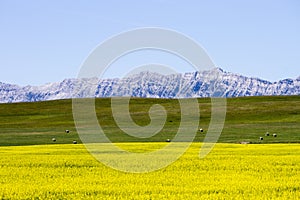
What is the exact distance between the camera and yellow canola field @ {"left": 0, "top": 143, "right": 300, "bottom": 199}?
16344 mm

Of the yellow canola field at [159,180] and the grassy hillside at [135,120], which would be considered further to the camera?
the grassy hillside at [135,120]

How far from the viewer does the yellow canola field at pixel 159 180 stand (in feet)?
53.6

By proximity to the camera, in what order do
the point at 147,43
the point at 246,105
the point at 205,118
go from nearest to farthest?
the point at 147,43 < the point at 205,118 < the point at 246,105

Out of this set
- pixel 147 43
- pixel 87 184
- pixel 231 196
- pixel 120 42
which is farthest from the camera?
pixel 147 43

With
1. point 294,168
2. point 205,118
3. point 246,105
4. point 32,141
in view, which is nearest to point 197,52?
point 294,168

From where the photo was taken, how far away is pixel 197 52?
2744 centimetres

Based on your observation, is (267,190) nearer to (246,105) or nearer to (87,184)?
(87,184)

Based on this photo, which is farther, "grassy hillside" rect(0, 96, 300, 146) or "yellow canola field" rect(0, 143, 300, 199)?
"grassy hillside" rect(0, 96, 300, 146)

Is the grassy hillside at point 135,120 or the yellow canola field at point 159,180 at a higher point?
the grassy hillside at point 135,120

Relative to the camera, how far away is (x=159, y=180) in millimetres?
19281

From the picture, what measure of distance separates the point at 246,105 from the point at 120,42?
81351 mm

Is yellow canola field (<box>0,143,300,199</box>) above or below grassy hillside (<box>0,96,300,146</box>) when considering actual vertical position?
below

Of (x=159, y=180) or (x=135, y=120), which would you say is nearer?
(x=159, y=180)

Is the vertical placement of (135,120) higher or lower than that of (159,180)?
higher
